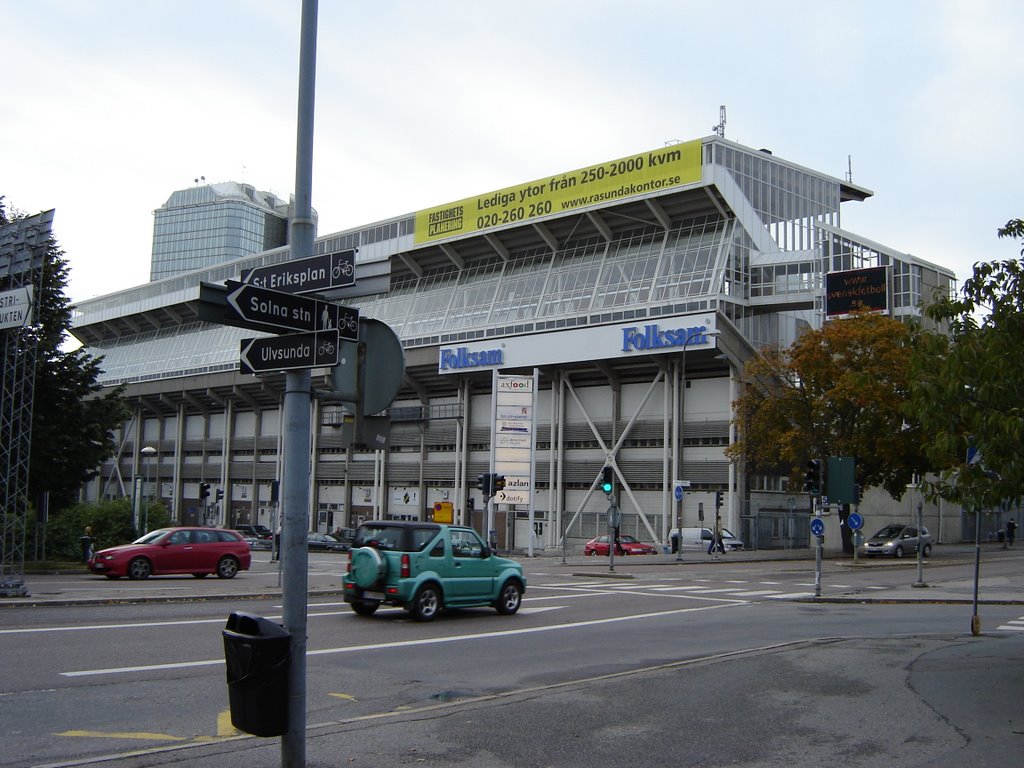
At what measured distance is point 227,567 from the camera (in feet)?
90.2

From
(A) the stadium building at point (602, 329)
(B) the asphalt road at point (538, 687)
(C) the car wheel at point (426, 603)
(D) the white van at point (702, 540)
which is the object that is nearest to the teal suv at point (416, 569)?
(C) the car wheel at point (426, 603)

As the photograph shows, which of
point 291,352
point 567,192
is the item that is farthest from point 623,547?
point 291,352

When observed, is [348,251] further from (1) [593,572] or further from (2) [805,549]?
(2) [805,549]

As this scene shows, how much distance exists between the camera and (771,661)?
12.8m

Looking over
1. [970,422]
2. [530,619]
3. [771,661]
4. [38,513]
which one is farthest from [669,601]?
[38,513]

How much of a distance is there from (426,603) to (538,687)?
6.46m

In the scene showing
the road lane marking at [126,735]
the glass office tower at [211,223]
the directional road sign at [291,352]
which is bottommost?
the road lane marking at [126,735]

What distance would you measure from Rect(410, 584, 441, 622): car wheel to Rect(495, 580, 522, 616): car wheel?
5.60ft

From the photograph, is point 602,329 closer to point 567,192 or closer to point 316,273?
point 567,192

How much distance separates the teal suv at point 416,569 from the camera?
17.1 m

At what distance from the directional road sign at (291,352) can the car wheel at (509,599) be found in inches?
507

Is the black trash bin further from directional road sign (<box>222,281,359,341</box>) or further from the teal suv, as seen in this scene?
the teal suv

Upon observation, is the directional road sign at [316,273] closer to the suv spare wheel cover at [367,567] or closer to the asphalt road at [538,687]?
the asphalt road at [538,687]

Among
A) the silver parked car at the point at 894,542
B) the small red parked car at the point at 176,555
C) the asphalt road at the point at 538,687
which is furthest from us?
the silver parked car at the point at 894,542
